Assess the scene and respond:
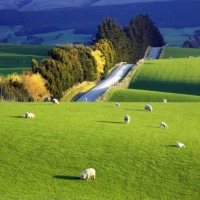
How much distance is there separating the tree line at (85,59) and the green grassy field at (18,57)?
15.2m

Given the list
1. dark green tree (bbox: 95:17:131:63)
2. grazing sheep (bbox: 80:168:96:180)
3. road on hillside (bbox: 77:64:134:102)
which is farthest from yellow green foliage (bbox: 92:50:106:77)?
grazing sheep (bbox: 80:168:96:180)

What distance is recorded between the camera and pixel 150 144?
3603cm

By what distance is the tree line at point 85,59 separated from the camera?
245 ft

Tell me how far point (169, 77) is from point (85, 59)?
1483 centimetres

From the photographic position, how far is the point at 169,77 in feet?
334

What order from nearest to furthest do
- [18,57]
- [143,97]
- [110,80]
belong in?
[143,97] → [110,80] → [18,57]

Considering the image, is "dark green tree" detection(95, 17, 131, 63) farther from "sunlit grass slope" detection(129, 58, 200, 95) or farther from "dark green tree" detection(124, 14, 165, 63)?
"sunlit grass slope" detection(129, 58, 200, 95)

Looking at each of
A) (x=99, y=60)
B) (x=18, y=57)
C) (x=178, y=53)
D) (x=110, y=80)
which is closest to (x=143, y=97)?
(x=110, y=80)

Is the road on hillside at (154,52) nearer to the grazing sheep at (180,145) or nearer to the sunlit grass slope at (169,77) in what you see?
the sunlit grass slope at (169,77)

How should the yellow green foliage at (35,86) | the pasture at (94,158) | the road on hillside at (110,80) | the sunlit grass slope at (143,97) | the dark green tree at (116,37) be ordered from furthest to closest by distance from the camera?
the dark green tree at (116,37), the road on hillside at (110,80), the sunlit grass slope at (143,97), the yellow green foliage at (35,86), the pasture at (94,158)

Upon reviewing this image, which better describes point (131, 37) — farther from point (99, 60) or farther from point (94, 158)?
point (94, 158)

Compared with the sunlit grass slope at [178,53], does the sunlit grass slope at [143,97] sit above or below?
above

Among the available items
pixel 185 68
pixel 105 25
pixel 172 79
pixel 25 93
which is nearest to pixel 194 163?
pixel 25 93

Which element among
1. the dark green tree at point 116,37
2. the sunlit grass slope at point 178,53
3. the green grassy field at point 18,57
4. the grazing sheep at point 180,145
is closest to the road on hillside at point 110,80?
the dark green tree at point 116,37
